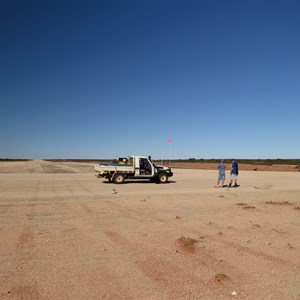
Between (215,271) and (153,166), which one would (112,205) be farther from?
(153,166)

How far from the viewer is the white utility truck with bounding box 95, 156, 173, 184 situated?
23.6 m

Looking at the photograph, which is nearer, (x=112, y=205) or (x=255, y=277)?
(x=255, y=277)

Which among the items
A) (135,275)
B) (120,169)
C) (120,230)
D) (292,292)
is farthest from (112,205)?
(120,169)

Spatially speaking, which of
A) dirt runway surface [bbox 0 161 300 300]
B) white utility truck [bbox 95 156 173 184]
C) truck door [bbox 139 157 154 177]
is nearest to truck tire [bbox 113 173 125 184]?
white utility truck [bbox 95 156 173 184]

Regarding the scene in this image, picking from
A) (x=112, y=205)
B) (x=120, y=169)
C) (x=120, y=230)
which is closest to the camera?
(x=120, y=230)

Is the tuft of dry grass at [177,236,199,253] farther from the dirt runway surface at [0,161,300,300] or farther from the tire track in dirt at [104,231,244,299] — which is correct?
the tire track in dirt at [104,231,244,299]

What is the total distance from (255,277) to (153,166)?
19192 millimetres

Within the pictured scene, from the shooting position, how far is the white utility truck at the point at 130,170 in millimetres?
23578

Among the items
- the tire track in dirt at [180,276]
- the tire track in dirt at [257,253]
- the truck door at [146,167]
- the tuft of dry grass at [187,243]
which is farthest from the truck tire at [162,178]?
the tire track in dirt at [180,276]

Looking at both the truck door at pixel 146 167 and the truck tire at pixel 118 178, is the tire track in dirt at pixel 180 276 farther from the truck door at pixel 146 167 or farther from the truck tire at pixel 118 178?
the truck door at pixel 146 167

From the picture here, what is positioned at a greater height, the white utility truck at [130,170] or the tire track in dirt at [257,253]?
the white utility truck at [130,170]

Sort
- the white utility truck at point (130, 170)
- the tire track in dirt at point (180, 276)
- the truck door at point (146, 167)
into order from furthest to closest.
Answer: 1. the truck door at point (146, 167)
2. the white utility truck at point (130, 170)
3. the tire track in dirt at point (180, 276)

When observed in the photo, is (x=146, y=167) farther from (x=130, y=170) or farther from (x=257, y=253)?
(x=257, y=253)

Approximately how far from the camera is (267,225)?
947 centimetres
